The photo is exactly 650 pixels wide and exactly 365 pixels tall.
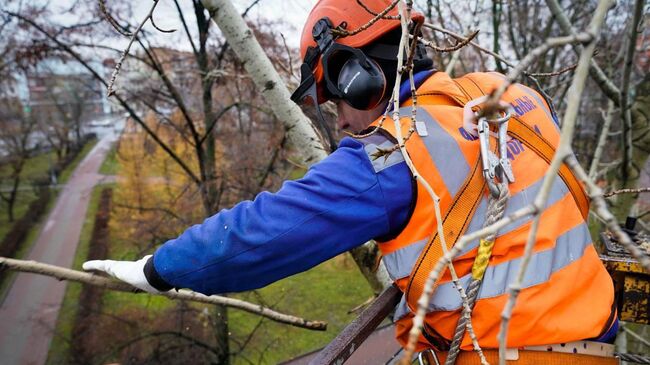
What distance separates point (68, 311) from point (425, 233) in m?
24.5

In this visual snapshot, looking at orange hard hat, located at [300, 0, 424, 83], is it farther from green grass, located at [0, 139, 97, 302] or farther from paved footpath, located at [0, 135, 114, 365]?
green grass, located at [0, 139, 97, 302]

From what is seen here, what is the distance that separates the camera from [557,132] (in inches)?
75.1

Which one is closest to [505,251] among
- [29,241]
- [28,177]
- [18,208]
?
[29,241]

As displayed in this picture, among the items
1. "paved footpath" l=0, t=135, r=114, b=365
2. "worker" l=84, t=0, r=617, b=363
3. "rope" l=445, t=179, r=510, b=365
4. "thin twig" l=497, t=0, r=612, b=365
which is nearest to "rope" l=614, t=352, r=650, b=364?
"worker" l=84, t=0, r=617, b=363

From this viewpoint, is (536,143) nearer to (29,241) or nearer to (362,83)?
(362,83)

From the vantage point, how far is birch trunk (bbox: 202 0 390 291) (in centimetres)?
279

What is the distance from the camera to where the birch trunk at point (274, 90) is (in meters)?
2.79

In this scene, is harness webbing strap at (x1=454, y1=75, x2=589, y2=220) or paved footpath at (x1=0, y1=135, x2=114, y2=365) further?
paved footpath at (x1=0, y1=135, x2=114, y2=365)

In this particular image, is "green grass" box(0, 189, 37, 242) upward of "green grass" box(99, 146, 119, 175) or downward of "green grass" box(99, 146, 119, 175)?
downward

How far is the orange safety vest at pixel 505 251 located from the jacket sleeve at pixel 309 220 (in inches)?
4.1

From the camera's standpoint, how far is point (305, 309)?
20547 mm

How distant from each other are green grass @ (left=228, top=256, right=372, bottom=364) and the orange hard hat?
44.2ft

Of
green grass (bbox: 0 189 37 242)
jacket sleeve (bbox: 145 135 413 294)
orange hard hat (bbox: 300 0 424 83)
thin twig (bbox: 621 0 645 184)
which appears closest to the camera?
jacket sleeve (bbox: 145 135 413 294)

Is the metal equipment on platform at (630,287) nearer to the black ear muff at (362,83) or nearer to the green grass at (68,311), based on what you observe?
the black ear muff at (362,83)
